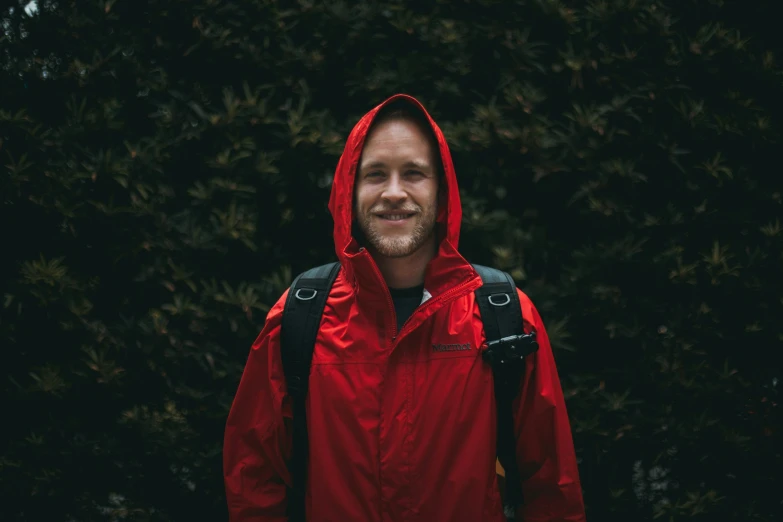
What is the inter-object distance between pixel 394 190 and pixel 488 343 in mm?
689

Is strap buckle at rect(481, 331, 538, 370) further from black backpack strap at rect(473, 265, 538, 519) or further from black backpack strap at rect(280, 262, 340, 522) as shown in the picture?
black backpack strap at rect(280, 262, 340, 522)

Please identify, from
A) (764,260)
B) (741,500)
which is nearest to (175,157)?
(764,260)

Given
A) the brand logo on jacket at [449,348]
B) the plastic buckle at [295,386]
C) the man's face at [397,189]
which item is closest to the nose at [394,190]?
the man's face at [397,189]

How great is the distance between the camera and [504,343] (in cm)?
189

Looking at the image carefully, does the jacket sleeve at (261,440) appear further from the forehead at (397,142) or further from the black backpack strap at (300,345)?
the forehead at (397,142)

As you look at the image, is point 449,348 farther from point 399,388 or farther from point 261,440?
point 261,440

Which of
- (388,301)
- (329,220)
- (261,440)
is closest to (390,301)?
(388,301)

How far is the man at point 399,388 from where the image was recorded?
1828 millimetres

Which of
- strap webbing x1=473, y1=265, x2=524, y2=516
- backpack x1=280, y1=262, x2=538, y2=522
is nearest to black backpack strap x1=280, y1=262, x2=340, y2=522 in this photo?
backpack x1=280, y1=262, x2=538, y2=522

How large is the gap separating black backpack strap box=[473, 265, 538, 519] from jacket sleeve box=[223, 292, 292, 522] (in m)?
0.83

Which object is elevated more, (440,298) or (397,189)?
(397,189)

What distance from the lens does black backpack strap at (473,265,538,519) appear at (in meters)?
1.89

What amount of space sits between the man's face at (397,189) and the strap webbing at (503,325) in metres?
0.33

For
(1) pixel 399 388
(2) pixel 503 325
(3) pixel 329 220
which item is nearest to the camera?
(1) pixel 399 388
